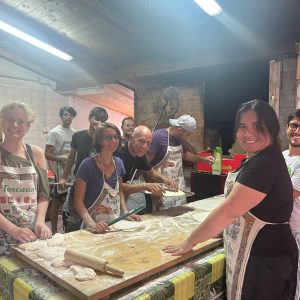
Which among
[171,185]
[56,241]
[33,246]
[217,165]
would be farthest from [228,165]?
[33,246]

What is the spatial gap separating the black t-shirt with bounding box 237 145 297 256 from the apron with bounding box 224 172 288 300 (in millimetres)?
22

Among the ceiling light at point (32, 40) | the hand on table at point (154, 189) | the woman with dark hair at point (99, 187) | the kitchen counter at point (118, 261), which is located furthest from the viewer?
the ceiling light at point (32, 40)

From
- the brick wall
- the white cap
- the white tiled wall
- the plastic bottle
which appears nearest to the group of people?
the white cap

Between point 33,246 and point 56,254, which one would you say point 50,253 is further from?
point 33,246

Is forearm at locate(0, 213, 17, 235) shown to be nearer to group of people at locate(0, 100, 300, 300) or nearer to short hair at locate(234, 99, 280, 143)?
group of people at locate(0, 100, 300, 300)

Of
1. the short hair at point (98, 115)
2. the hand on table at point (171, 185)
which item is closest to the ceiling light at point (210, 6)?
the short hair at point (98, 115)

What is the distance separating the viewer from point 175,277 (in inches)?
46.0

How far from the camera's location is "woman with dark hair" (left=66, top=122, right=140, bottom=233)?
1779mm

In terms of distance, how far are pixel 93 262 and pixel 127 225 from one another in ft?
1.94

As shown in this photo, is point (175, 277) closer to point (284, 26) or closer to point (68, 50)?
point (284, 26)

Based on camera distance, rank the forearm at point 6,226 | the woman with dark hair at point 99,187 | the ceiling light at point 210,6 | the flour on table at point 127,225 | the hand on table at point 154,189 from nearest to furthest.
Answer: the forearm at point 6,226
the flour on table at point 127,225
the woman with dark hair at point 99,187
the hand on table at point 154,189
the ceiling light at point 210,6

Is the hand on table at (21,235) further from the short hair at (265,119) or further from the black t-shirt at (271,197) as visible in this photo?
the short hair at (265,119)

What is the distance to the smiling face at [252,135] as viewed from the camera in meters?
1.14

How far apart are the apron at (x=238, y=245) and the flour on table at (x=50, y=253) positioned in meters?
0.70
